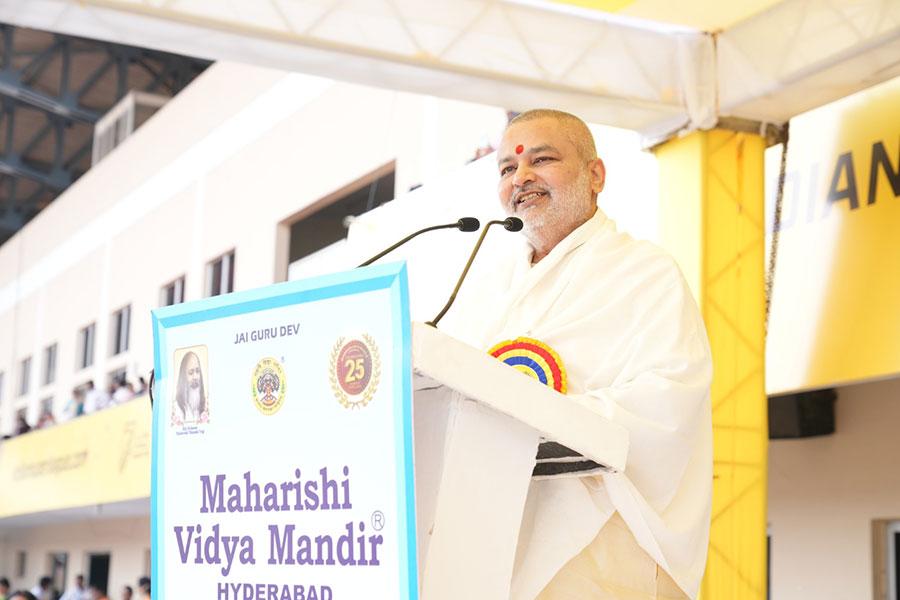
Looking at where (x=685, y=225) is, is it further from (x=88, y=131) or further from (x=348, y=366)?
(x=88, y=131)

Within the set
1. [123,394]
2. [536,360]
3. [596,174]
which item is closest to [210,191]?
[123,394]

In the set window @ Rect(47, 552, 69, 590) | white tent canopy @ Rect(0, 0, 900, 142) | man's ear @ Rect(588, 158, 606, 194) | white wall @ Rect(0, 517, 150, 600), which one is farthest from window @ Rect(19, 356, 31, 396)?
man's ear @ Rect(588, 158, 606, 194)

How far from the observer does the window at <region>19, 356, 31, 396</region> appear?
2381 cm

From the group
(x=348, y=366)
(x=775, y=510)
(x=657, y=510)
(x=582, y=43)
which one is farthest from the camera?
(x=775, y=510)

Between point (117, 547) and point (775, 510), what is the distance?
1368 cm

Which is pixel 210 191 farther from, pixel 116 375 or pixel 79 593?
pixel 79 593

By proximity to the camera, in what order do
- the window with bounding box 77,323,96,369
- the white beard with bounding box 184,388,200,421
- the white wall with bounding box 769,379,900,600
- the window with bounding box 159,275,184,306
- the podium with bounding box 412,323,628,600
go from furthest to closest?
the window with bounding box 77,323,96,369 → the window with bounding box 159,275,184,306 → the white wall with bounding box 769,379,900,600 → the white beard with bounding box 184,388,200,421 → the podium with bounding box 412,323,628,600

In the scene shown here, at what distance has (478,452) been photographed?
210cm

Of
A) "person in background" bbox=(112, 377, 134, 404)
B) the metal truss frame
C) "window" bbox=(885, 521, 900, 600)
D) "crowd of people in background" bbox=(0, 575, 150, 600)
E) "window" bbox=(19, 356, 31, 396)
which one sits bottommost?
"crowd of people in background" bbox=(0, 575, 150, 600)

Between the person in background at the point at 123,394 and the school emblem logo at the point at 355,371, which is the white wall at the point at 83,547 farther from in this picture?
the school emblem logo at the point at 355,371

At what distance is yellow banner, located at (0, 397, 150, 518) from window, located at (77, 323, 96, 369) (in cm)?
230

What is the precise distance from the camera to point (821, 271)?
5910 mm

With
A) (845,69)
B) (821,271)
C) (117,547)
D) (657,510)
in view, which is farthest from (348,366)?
(117,547)

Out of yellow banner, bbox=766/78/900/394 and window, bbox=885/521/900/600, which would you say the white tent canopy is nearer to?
yellow banner, bbox=766/78/900/394
